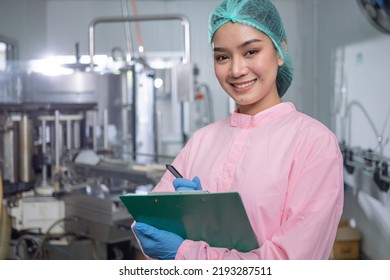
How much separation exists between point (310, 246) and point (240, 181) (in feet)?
0.52

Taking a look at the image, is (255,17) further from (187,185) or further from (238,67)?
(187,185)

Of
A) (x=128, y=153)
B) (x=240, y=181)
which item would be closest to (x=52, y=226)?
(x=128, y=153)

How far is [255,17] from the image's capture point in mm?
794

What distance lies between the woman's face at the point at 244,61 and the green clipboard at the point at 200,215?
204 millimetres

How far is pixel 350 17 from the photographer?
1.60m

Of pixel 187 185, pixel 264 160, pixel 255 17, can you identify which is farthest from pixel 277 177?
pixel 255 17

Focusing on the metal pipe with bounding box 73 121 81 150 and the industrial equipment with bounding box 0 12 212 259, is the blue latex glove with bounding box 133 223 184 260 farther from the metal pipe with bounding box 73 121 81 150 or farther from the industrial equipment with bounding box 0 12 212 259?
the metal pipe with bounding box 73 121 81 150

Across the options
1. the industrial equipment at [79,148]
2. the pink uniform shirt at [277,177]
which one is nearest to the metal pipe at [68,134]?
the industrial equipment at [79,148]

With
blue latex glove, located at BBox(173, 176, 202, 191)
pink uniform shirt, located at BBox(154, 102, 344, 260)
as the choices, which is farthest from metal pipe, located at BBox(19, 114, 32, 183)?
blue latex glove, located at BBox(173, 176, 202, 191)

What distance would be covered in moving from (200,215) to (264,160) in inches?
5.7

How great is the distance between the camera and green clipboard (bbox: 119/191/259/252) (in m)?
0.71

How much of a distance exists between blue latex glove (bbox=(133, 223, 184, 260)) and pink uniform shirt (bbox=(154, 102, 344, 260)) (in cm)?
2

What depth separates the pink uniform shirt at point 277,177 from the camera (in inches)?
28.0

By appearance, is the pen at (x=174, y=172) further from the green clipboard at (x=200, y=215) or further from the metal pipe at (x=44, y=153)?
the metal pipe at (x=44, y=153)
